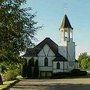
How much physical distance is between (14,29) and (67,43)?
4958 centimetres

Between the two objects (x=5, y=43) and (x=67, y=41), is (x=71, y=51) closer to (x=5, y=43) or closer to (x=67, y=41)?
(x=67, y=41)

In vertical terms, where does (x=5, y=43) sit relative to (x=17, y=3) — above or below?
below

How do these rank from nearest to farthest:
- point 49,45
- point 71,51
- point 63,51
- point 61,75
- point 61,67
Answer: point 61,75, point 61,67, point 63,51, point 71,51, point 49,45

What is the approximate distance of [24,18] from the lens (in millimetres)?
37344

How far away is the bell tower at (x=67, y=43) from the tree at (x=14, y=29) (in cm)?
4458

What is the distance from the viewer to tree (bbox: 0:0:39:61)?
34.5 metres

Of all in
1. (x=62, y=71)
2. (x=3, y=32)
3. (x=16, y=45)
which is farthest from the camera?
(x=62, y=71)

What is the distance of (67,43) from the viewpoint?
84000 mm

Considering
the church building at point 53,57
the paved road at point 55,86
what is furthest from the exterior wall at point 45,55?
the paved road at point 55,86

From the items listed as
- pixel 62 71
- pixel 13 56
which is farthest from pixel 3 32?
pixel 62 71

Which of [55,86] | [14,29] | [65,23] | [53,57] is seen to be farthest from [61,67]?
[14,29]

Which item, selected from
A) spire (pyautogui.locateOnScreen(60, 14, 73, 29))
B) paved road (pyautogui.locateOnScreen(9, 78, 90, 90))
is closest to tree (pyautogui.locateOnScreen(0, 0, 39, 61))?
paved road (pyautogui.locateOnScreen(9, 78, 90, 90))

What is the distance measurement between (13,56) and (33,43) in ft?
10.4

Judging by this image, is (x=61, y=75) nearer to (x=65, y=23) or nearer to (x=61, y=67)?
(x=61, y=67)
